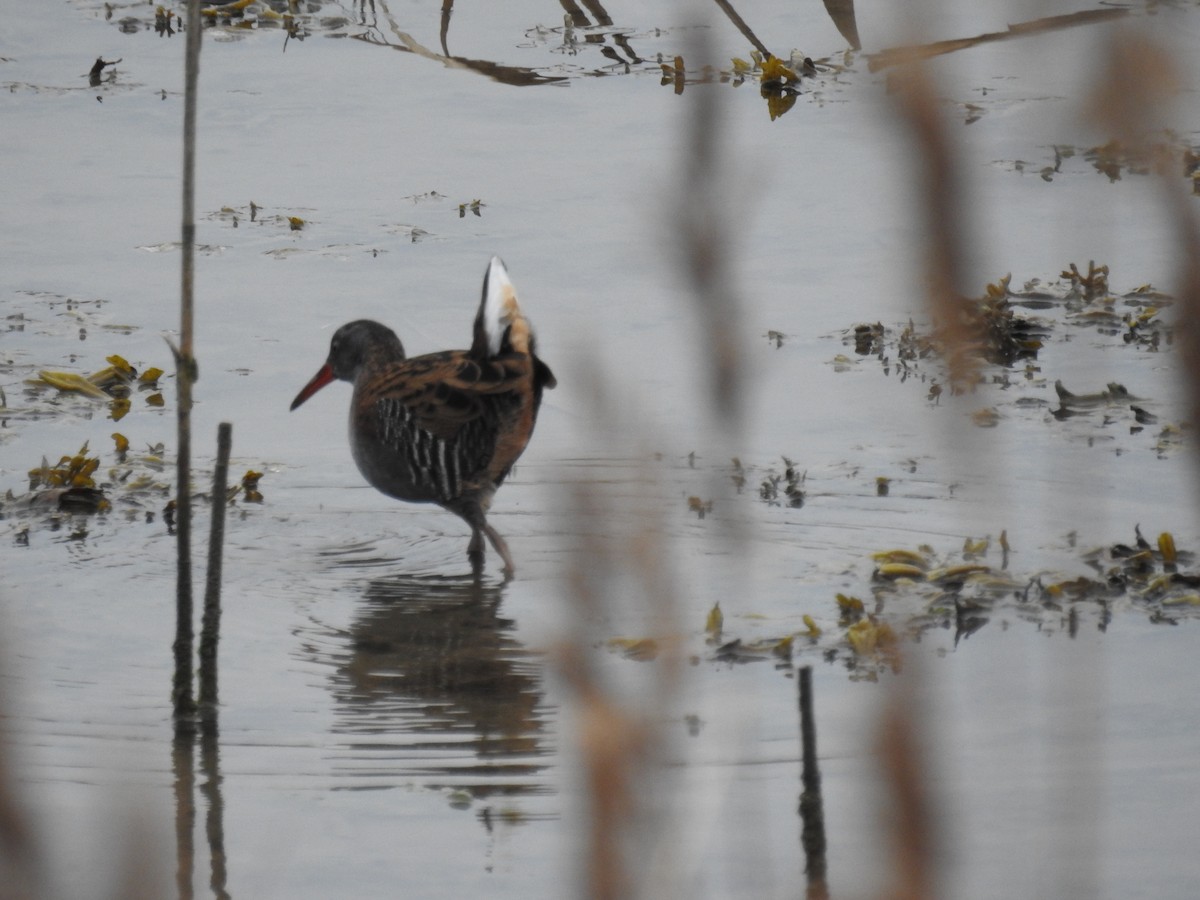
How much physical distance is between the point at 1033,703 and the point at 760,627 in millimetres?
991

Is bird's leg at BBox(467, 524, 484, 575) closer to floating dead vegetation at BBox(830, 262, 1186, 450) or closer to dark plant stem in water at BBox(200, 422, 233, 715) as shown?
floating dead vegetation at BBox(830, 262, 1186, 450)

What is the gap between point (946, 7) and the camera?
127 centimetres

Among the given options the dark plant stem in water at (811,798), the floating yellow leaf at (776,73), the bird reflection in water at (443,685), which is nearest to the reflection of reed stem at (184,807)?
the bird reflection in water at (443,685)

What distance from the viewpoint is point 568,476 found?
1695 millimetres

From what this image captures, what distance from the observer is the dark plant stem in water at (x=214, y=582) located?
13.0 ft

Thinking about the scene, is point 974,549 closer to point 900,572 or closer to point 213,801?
point 900,572

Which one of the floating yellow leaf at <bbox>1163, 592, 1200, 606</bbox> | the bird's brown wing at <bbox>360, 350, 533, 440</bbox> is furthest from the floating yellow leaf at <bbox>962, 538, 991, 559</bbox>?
the bird's brown wing at <bbox>360, 350, 533, 440</bbox>

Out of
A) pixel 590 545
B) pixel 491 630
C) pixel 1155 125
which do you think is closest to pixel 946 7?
pixel 1155 125

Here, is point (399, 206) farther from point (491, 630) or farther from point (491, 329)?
point (491, 630)

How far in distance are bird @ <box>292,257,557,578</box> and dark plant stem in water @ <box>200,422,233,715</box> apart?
2.05 metres

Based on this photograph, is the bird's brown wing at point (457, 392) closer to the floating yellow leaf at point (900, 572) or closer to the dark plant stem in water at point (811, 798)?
the floating yellow leaf at point (900, 572)

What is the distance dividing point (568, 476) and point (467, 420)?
4.85 m

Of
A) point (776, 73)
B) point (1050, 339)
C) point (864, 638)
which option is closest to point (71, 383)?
point (864, 638)

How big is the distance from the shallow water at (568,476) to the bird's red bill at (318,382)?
23 cm
